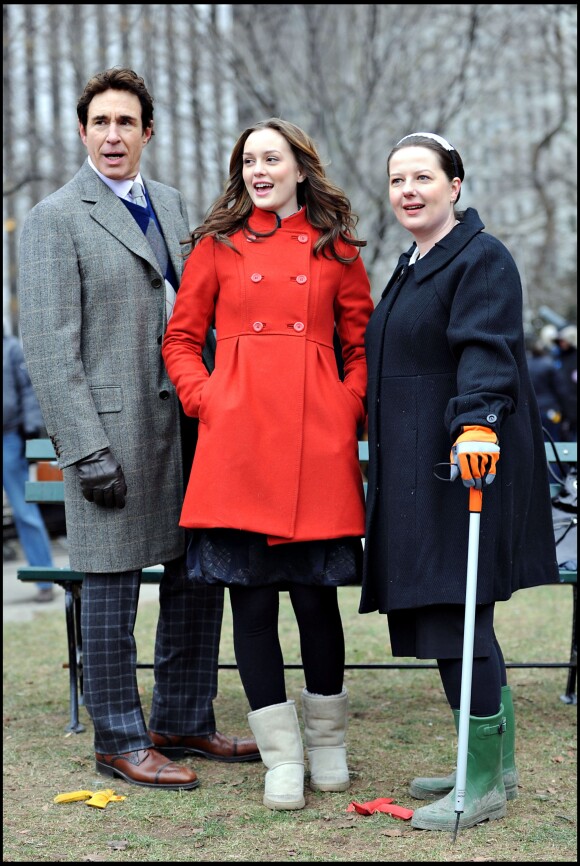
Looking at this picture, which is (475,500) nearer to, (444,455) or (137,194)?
(444,455)

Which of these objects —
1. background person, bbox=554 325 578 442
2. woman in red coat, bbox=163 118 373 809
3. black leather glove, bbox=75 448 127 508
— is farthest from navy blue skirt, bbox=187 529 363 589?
background person, bbox=554 325 578 442

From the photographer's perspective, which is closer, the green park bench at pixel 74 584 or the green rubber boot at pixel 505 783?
the green rubber boot at pixel 505 783

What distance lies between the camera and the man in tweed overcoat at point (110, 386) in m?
3.90

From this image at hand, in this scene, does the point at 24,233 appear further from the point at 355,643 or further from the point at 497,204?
the point at 497,204

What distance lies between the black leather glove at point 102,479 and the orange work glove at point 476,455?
1.20 m

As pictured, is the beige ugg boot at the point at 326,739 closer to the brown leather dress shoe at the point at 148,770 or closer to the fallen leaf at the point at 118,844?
the brown leather dress shoe at the point at 148,770

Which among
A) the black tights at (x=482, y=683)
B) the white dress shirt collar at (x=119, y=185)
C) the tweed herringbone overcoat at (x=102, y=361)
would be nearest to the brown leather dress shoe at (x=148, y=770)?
the tweed herringbone overcoat at (x=102, y=361)

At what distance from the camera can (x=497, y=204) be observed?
23250mm

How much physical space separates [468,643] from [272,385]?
977 mm

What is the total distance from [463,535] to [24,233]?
180cm

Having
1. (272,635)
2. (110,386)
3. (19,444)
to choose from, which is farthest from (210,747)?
(19,444)

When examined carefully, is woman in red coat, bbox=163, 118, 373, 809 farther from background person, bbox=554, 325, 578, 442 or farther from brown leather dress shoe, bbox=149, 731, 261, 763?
background person, bbox=554, 325, 578, 442

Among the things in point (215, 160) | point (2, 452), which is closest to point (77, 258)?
point (2, 452)

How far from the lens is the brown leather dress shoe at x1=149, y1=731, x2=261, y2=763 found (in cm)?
432
